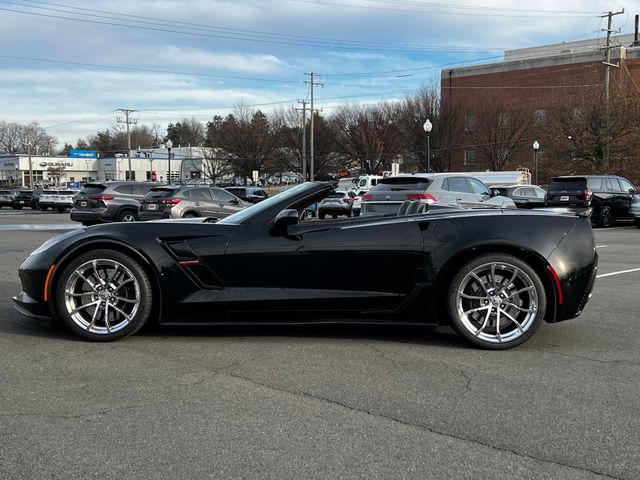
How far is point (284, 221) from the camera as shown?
4770 mm

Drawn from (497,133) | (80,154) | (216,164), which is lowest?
(216,164)

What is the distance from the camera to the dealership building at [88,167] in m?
89.5

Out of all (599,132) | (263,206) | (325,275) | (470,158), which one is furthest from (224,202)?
(470,158)

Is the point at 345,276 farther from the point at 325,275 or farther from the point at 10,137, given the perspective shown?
the point at 10,137

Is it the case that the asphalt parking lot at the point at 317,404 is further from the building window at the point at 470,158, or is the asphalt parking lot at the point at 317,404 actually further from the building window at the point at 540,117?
the building window at the point at 470,158

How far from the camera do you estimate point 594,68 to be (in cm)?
5731

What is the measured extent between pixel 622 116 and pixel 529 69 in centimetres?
3098

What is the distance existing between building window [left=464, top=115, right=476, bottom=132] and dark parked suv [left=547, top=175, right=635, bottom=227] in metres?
31.7

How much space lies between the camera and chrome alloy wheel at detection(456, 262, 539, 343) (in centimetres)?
473

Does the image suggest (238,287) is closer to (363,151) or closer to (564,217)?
(564,217)

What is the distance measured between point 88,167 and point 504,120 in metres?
72.6

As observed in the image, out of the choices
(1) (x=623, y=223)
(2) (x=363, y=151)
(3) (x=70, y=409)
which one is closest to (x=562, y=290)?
(3) (x=70, y=409)

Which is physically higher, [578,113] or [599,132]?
[578,113]

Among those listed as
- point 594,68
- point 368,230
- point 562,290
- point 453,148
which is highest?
point 594,68
